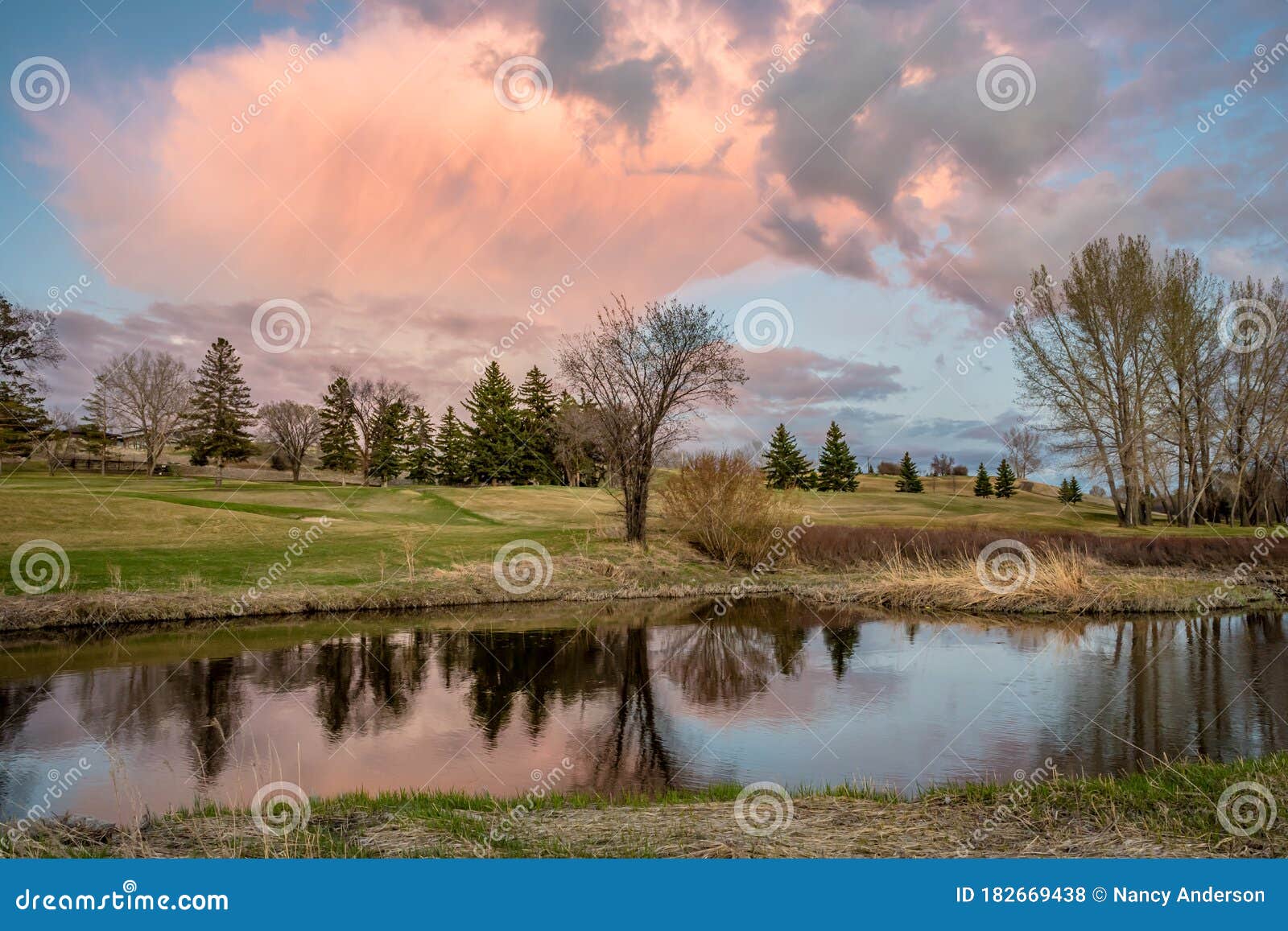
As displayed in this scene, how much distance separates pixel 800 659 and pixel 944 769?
6721 millimetres

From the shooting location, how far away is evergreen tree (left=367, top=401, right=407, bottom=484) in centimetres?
6400

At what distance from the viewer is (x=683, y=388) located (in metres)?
28.9

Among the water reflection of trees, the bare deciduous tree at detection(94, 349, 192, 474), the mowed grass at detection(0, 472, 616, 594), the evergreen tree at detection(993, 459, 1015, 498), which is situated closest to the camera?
the water reflection of trees

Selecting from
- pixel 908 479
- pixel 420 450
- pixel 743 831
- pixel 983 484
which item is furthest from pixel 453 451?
pixel 743 831

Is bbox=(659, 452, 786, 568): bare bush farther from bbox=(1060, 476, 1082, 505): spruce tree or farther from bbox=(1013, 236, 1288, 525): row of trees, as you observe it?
bbox=(1060, 476, 1082, 505): spruce tree

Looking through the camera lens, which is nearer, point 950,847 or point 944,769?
point 950,847

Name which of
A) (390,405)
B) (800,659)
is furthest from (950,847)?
(390,405)

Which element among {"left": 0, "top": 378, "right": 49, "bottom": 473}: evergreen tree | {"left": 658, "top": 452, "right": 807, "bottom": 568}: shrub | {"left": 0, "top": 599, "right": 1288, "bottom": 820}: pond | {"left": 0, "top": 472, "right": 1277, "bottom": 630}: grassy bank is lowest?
{"left": 0, "top": 599, "right": 1288, "bottom": 820}: pond

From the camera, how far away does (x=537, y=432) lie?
228ft

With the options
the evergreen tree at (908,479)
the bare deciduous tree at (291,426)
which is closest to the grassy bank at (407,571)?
the bare deciduous tree at (291,426)

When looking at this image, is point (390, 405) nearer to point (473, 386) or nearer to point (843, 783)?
point (473, 386)

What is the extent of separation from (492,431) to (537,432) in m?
3.86

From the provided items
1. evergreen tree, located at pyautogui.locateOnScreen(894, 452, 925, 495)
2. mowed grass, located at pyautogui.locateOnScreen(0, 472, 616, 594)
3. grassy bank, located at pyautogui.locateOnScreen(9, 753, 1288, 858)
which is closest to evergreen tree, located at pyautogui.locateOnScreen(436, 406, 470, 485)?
mowed grass, located at pyautogui.locateOnScreen(0, 472, 616, 594)

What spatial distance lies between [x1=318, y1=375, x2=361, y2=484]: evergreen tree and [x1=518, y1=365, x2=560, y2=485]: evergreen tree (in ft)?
44.8
